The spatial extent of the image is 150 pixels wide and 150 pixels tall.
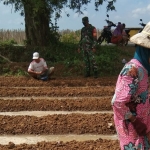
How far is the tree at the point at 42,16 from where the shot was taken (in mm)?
13225

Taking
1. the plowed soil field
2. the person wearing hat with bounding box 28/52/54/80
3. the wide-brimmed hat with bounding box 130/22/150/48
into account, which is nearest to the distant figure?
the person wearing hat with bounding box 28/52/54/80

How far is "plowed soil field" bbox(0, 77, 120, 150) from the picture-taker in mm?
5188

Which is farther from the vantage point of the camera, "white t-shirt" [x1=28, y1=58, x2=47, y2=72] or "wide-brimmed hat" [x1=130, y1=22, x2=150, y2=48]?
"white t-shirt" [x1=28, y1=58, x2=47, y2=72]

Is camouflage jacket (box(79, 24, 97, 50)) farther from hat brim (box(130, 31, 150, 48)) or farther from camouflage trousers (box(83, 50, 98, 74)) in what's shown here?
hat brim (box(130, 31, 150, 48))

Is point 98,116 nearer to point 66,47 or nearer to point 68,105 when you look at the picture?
point 68,105

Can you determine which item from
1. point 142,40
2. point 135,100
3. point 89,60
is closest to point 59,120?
point 135,100

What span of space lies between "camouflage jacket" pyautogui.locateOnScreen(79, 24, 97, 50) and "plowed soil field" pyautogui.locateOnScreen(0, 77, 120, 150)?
1863mm

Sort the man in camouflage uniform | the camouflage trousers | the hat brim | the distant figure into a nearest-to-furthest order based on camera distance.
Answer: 1. the hat brim
2. the man in camouflage uniform
3. the camouflage trousers
4. the distant figure

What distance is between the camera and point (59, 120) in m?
6.30

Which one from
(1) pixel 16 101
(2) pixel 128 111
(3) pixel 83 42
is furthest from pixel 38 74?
(2) pixel 128 111

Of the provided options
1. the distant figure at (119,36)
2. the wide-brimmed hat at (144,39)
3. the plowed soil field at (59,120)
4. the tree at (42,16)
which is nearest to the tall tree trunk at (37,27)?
the tree at (42,16)

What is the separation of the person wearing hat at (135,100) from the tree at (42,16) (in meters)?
10.3

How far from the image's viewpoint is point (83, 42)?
35.7 feet

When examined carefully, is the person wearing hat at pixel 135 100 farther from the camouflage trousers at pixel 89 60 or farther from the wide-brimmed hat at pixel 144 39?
the camouflage trousers at pixel 89 60
